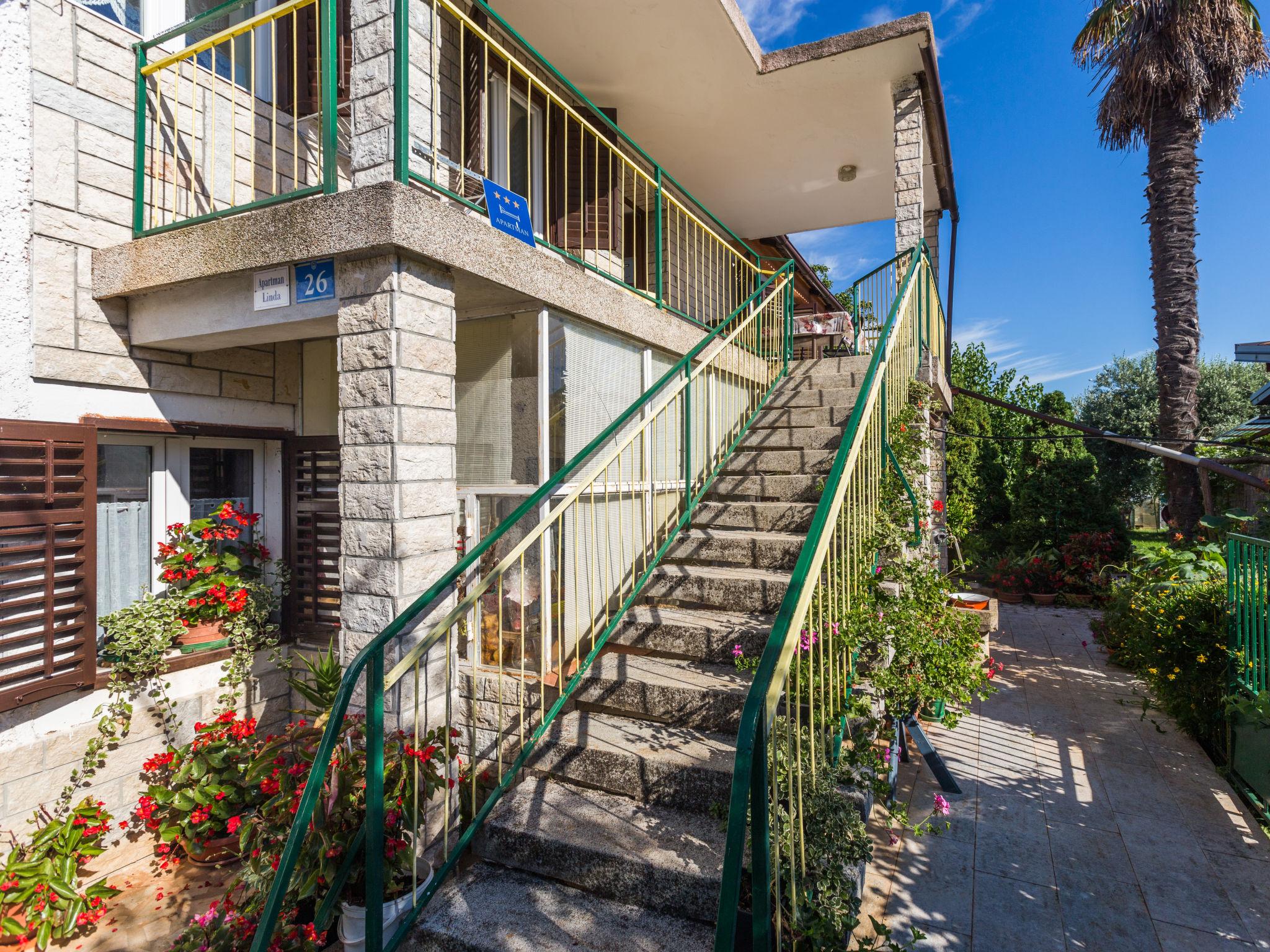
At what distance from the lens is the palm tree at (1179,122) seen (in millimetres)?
7727

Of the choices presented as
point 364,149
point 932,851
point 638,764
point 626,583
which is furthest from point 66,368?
point 932,851

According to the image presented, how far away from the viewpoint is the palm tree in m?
7.73

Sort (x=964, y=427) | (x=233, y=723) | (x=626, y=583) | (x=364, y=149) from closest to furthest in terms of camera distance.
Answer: (x=364, y=149), (x=233, y=723), (x=626, y=583), (x=964, y=427)

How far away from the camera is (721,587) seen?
154 inches

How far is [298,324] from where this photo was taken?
3.54 meters

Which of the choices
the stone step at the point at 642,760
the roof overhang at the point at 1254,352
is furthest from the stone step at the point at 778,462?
the roof overhang at the point at 1254,352

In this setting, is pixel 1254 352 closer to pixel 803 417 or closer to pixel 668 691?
pixel 803 417

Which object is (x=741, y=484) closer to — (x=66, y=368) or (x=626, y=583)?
(x=626, y=583)

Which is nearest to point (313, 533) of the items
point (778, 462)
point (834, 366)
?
point (778, 462)

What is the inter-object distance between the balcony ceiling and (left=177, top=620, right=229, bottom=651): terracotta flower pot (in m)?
5.29

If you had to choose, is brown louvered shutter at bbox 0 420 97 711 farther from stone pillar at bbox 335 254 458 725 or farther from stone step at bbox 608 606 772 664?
stone step at bbox 608 606 772 664

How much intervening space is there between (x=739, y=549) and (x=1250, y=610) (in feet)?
10.8

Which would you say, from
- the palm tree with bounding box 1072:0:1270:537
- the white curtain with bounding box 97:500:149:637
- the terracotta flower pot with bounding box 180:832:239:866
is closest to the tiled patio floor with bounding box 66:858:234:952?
the terracotta flower pot with bounding box 180:832:239:866

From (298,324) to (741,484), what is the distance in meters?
3.04
